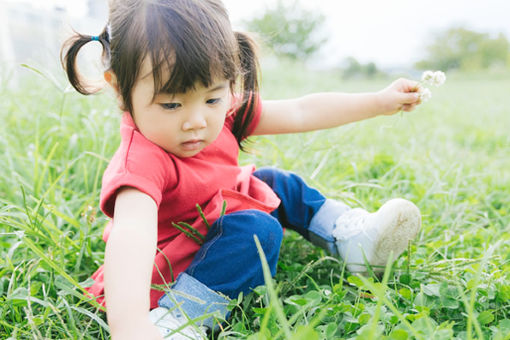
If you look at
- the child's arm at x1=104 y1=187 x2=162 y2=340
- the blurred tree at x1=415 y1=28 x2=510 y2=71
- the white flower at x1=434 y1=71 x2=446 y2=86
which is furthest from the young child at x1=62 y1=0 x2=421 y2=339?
the blurred tree at x1=415 y1=28 x2=510 y2=71

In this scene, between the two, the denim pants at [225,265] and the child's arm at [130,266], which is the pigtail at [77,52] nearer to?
the child's arm at [130,266]

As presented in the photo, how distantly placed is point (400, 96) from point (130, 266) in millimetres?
971

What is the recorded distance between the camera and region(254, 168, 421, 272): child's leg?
1117 millimetres

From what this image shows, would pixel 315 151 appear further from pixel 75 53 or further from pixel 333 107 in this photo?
pixel 75 53

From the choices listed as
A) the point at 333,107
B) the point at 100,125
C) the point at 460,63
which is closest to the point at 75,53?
the point at 333,107

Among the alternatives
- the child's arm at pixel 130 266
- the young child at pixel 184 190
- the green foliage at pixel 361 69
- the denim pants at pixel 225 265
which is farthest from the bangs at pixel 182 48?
the green foliage at pixel 361 69

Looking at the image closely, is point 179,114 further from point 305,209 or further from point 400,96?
point 400,96

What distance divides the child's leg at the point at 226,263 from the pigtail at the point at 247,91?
0.35 meters

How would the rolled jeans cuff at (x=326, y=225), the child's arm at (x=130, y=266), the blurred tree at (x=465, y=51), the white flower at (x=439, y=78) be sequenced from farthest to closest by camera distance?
the blurred tree at (x=465, y=51)
the rolled jeans cuff at (x=326, y=225)
the white flower at (x=439, y=78)
the child's arm at (x=130, y=266)

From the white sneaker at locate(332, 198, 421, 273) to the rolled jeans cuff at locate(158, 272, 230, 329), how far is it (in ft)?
1.07

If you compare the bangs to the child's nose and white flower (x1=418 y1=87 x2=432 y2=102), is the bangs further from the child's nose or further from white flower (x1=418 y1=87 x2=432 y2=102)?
white flower (x1=418 y1=87 x2=432 y2=102)

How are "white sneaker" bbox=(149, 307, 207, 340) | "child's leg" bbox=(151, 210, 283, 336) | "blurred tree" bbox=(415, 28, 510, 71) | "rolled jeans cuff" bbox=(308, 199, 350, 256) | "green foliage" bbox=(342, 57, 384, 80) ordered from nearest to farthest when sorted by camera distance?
1. "white sneaker" bbox=(149, 307, 207, 340)
2. "child's leg" bbox=(151, 210, 283, 336)
3. "rolled jeans cuff" bbox=(308, 199, 350, 256)
4. "green foliage" bbox=(342, 57, 384, 80)
5. "blurred tree" bbox=(415, 28, 510, 71)

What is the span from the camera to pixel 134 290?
789 millimetres

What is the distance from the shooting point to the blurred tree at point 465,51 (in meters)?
40.1
